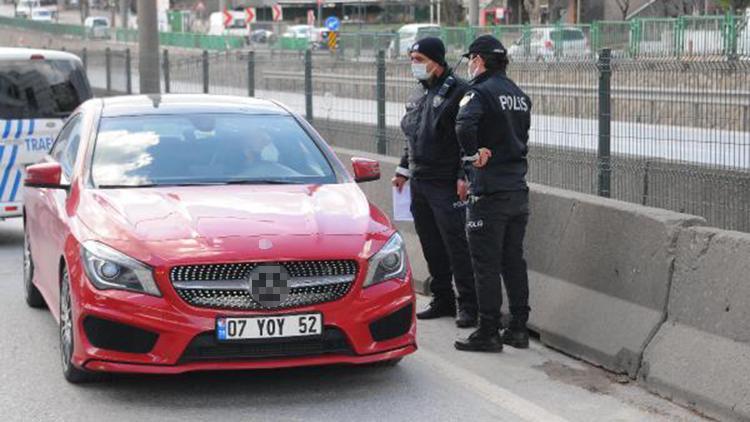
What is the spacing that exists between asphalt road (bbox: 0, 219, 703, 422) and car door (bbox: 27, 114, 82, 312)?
1.78 feet

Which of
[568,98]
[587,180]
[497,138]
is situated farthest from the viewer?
[568,98]

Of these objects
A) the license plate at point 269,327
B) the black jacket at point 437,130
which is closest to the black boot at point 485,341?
the black jacket at point 437,130

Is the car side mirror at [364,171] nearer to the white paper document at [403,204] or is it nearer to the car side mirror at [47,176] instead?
the white paper document at [403,204]

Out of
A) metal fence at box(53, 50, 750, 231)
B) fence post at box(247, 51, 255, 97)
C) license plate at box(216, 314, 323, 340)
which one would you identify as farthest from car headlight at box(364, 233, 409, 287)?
fence post at box(247, 51, 255, 97)

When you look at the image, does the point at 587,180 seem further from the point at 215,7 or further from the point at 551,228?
the point at 215,7

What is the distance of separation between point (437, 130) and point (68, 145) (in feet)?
8.16

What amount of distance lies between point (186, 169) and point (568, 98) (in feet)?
11.5

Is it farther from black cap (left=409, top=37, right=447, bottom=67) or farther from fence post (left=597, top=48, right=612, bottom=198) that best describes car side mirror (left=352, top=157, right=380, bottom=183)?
fence post (left=597, top=48, right=612, bottom=198)

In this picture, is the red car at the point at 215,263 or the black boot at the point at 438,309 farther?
the black boot at the point at 438,309

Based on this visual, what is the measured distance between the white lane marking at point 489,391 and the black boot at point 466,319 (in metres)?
0.77

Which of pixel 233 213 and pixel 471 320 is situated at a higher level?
pixel 233 213

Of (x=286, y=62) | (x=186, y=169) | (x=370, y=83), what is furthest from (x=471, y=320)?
(x=286, y=62)

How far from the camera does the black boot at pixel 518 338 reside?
8.07 meters

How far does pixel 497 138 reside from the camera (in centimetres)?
777
